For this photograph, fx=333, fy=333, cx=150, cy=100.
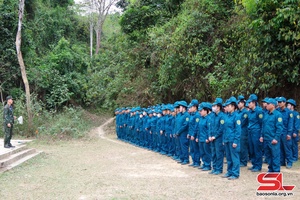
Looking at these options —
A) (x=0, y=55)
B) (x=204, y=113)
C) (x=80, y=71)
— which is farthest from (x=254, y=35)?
(x=80, y=71)

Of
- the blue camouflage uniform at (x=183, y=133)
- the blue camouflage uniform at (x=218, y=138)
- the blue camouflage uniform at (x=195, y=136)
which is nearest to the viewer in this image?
the blue camouflage uniform at (x=218, y=138)

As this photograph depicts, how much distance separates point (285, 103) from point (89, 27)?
32.1m

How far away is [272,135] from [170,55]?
26.7 feet

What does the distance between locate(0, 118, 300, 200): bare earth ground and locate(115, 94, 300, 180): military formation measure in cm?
40

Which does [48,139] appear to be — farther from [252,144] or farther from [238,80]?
[252,144]

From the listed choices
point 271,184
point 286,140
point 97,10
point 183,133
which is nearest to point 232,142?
point 271,184

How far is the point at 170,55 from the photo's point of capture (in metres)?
15.2

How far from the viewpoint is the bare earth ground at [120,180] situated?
21.1ft

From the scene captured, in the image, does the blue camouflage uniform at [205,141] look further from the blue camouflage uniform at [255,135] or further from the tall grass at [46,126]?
the tall grass at [46,126]

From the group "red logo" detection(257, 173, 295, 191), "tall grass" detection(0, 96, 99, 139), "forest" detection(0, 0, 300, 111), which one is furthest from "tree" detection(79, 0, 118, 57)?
"red logo" detection(257, 173, 295, 191)

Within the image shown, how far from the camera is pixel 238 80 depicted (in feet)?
39.0

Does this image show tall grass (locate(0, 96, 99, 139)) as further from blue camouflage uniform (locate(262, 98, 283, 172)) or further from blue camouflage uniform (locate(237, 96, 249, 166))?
blue camouflage uniform (locate(262, 98, 283, 172))

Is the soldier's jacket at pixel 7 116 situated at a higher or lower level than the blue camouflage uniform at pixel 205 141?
higher

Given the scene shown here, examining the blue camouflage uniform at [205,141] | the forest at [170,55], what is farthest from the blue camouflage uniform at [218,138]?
the forest at [170,55]
